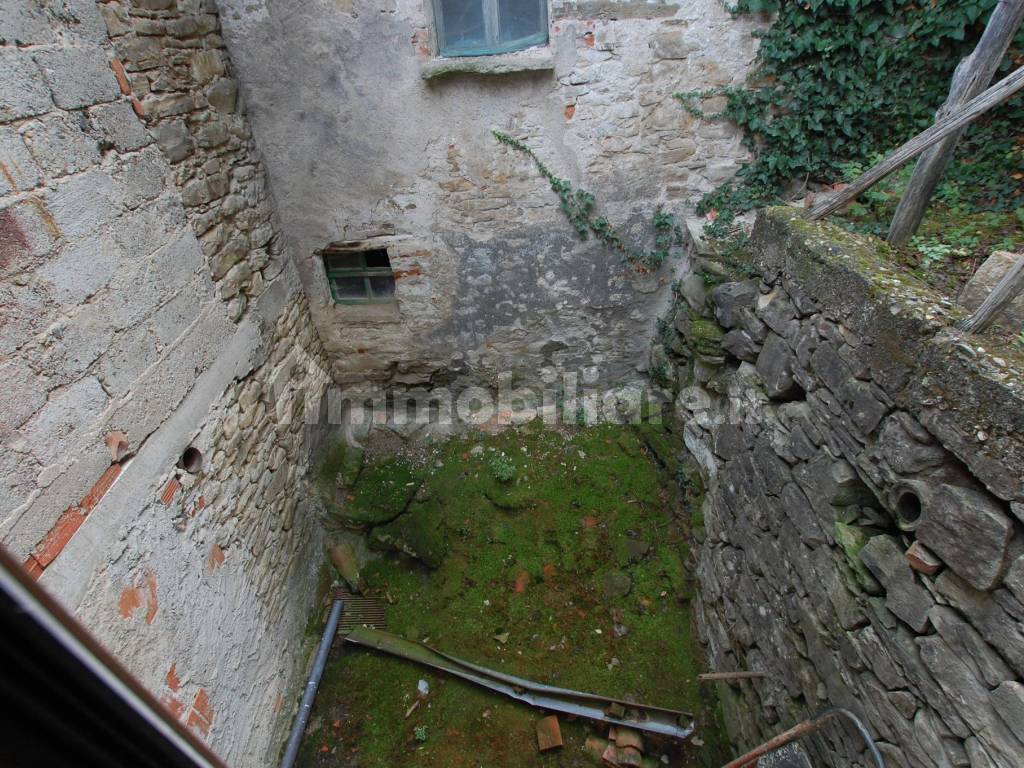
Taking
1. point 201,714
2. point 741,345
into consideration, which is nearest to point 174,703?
point 201,714

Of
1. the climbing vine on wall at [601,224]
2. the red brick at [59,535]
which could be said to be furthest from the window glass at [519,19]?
the red brick at [59,535]

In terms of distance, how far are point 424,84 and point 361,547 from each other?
3.46m

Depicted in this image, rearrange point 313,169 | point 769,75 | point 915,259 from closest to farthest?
point 915,259
point 769,75
point 313,169

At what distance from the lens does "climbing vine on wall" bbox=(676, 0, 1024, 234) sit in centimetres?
271

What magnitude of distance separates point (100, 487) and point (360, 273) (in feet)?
8.21

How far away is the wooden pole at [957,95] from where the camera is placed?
2.08 meters

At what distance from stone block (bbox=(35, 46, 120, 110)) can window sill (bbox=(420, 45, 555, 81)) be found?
170 cm

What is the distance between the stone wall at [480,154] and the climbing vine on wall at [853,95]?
0.16 meters

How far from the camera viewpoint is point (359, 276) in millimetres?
4203

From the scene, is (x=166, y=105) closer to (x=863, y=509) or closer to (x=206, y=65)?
(x=206, y=65)

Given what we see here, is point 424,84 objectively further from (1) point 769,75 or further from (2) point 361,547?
(2) point 361,547

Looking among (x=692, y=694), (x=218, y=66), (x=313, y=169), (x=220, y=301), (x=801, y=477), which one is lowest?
(x=692, y=694)

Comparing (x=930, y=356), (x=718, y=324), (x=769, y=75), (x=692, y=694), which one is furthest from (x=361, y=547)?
(x=769, y=75)

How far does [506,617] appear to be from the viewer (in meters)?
3.75
